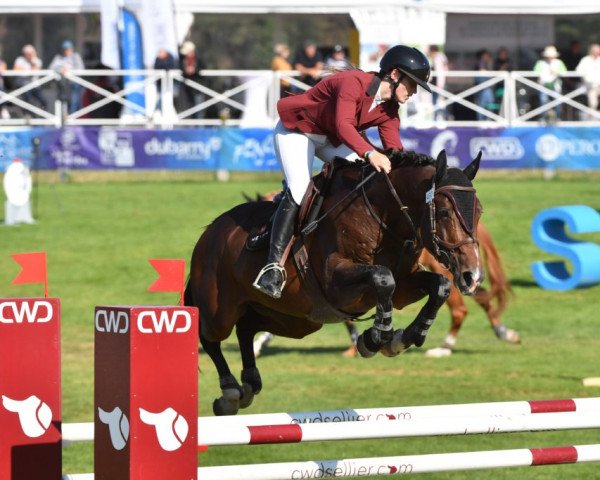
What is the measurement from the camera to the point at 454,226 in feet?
24.8

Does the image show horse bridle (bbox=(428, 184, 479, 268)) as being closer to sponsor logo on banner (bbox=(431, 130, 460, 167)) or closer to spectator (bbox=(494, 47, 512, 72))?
sponsor logo on banner (bbox=(431, 130, 460, 167))

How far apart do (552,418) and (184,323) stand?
2256mm

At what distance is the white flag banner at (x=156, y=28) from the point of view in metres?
25.2

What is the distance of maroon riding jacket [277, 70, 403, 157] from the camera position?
26.4ft

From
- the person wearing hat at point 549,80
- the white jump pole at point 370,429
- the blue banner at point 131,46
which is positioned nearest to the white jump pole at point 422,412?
the white jump pole at point 370,429

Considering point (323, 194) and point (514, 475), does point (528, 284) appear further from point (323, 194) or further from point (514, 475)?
point (323, 194)

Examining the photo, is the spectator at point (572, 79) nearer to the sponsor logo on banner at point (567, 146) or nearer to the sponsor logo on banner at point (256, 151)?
the sponsor logo on banner at point (567, 146)

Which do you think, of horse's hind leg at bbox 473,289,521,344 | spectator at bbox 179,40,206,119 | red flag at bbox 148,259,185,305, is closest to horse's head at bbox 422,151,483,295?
red flag at bbox 148,259,185,305

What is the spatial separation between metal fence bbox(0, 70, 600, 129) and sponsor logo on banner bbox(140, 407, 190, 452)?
1842cm

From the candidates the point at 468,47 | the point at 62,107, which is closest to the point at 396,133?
the point at 62,107

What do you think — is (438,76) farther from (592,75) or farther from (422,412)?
(422,412)

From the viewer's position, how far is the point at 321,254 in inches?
Answer: 331

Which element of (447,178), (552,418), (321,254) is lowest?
(552,418)

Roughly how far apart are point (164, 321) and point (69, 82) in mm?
19544
